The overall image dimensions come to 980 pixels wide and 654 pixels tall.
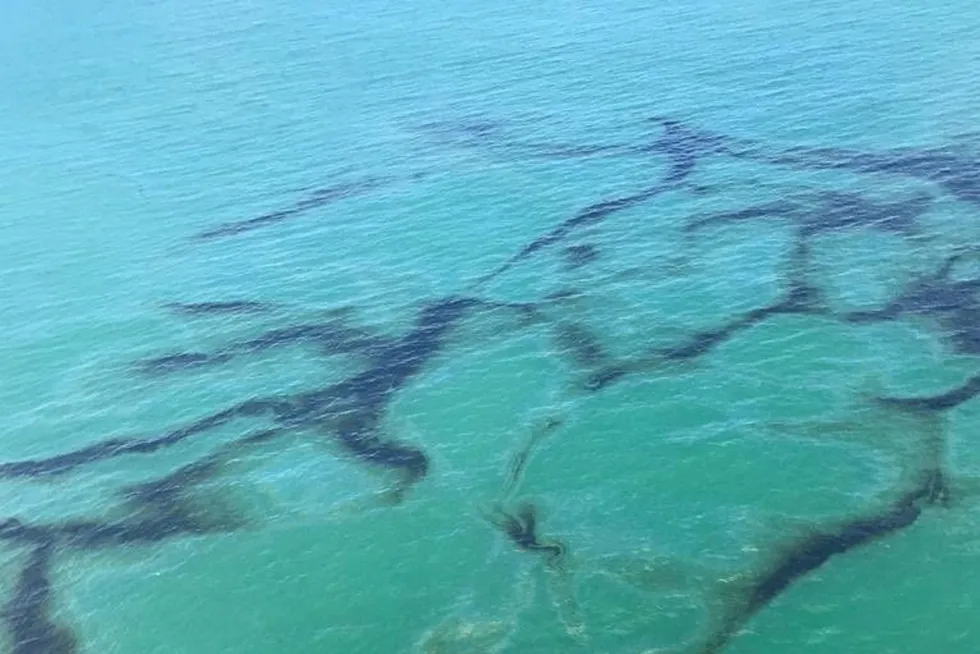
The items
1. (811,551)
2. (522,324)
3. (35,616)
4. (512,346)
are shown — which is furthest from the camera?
(522,324)

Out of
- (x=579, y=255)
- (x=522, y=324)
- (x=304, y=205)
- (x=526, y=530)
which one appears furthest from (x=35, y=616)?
(x=304, y=205)

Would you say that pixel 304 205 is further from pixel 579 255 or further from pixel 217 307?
pixel 579 255

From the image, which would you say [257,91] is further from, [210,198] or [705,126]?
[705,126]

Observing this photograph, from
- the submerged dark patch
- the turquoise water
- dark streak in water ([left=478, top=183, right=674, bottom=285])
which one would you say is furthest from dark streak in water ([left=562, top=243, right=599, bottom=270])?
dark streak in water ([left=478, top=183, right=674, bottom=285])

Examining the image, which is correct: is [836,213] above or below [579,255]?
below

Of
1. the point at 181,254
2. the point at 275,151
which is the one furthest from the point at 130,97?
the point at 181,254

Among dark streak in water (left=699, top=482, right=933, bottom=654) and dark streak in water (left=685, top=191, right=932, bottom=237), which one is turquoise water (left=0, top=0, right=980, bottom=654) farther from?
dark streak in water (left=685, top=191, right=932, bottom=237)

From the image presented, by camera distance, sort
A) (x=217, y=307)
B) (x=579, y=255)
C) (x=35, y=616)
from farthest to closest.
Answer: (x=579, y=255) → (x=217, y=307) → (x=35, y=616)

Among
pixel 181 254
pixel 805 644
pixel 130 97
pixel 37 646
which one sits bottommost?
pixel 805 644
